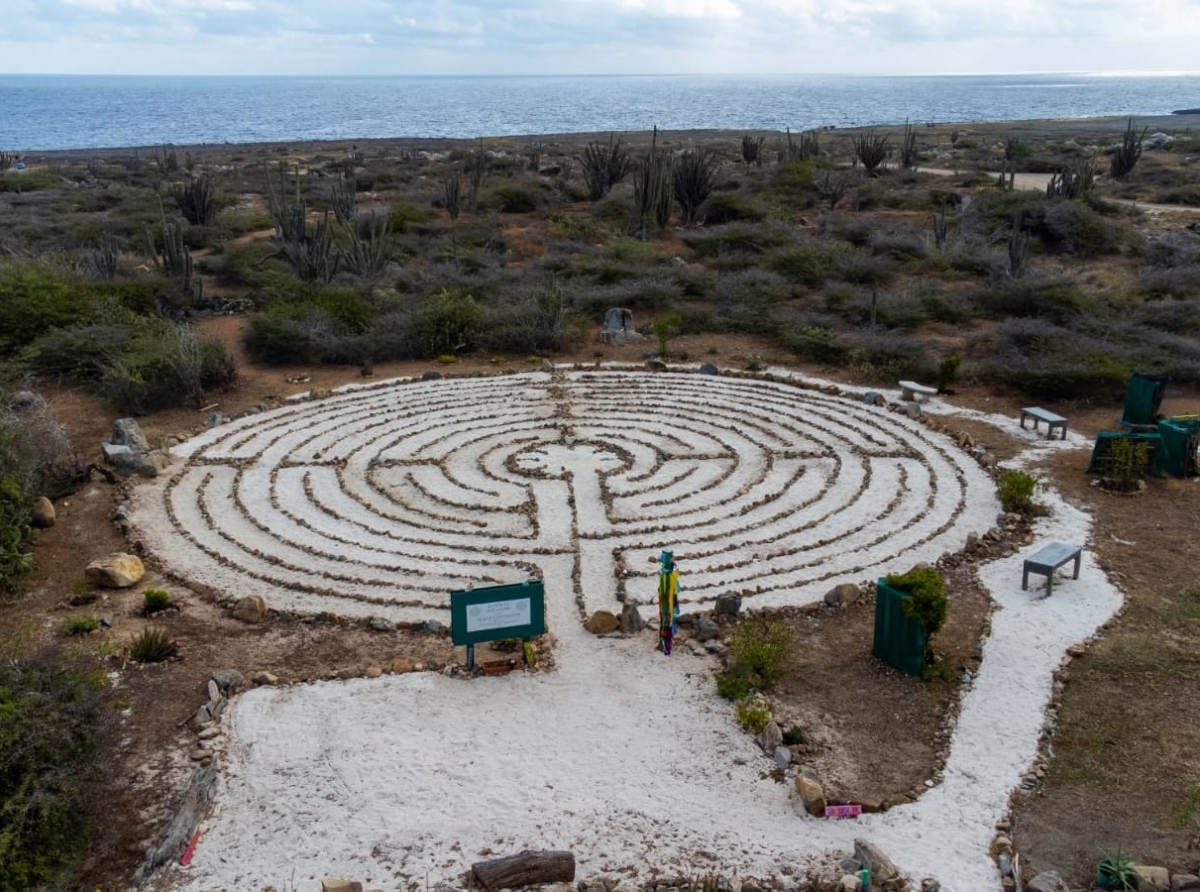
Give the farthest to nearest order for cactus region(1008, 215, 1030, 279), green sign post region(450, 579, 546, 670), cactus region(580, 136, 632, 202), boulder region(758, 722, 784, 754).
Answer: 1. cactus region(580, 136, 632, 202)
2. cactus region(1008, 215, 1030, 279)
3. green sign post region(450, 579, 546, 670)
4. boulder region(758, 722, 784, 754)

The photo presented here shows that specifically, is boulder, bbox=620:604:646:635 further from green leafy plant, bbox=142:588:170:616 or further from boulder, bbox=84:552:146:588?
boulder, bbox=84:552:146:588

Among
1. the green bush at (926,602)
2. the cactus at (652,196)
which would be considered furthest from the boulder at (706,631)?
the cactus at (652,196)

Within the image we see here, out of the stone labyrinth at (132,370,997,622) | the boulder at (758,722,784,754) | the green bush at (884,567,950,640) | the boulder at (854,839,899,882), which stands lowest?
the stone labyrinth at (132,370,997,622)

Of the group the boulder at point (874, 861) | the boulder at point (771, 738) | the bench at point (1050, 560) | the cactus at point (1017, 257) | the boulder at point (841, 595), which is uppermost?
the cactus at point (1017, 257)

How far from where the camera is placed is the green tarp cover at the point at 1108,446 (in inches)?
548

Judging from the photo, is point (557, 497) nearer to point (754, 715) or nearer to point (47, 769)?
point (754, 715)

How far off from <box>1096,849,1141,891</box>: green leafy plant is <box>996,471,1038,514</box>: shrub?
6662mm

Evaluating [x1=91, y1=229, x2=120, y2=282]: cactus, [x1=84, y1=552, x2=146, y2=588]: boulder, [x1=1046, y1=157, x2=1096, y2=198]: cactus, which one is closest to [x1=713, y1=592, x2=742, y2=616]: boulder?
[x1=84, y1=552, x2=146, y2=588]: boulder

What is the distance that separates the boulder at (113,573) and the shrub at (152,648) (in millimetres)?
A: 1662

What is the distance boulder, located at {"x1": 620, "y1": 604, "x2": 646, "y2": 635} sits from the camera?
10.2m

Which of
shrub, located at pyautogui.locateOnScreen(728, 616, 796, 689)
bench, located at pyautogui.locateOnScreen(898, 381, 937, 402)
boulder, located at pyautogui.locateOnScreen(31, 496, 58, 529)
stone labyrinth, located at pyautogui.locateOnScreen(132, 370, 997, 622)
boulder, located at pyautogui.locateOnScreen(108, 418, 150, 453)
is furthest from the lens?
bench, located at pyautogui.locateOnScreen(898, 381, 937, 402)

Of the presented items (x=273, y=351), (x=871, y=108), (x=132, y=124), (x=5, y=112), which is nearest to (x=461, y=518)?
(x=273, y=351)

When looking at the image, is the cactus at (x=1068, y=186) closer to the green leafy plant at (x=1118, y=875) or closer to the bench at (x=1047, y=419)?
the bench at (x=1047, y=419)

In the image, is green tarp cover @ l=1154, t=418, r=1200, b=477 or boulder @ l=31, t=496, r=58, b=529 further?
green tarp cover @ l=1154, t=418, r=1200, b=477
